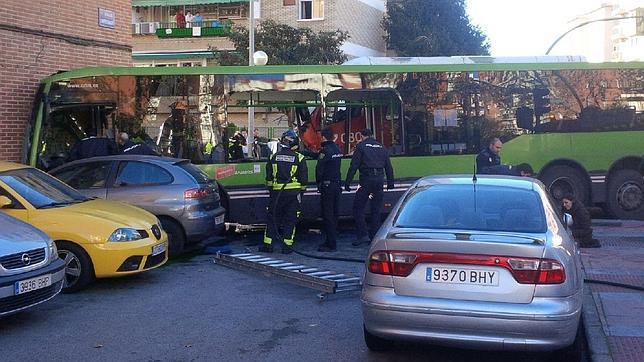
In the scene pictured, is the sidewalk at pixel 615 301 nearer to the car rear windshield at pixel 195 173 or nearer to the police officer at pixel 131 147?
the car rear windshield at pixel 195 173

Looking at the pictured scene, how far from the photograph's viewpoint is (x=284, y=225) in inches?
444

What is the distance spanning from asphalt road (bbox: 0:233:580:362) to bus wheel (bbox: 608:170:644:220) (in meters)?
7.90

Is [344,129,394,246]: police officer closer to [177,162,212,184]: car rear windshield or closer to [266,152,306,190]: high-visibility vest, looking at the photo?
[266,152,306,190]: high-visibility vest

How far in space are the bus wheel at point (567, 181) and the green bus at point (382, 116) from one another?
2 cm

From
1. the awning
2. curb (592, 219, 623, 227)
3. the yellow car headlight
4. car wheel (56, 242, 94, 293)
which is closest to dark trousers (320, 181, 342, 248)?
the yellow car headlight

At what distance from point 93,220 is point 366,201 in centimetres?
477

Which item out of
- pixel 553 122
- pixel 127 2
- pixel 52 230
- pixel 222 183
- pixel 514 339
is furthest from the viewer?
pixel 127 2

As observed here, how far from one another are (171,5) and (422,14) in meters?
13.7

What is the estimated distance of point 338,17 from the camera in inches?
1575

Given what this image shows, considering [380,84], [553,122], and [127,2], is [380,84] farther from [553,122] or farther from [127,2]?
[127,2]

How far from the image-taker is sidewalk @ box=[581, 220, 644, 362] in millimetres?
6090

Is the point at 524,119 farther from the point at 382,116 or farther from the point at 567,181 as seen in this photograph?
the point at 382,116

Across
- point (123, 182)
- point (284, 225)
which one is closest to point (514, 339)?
point (284, 225)

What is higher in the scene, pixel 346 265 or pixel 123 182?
pixel 123 182
